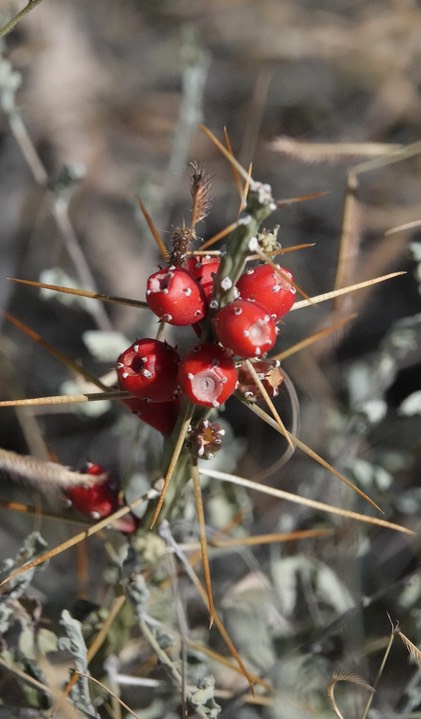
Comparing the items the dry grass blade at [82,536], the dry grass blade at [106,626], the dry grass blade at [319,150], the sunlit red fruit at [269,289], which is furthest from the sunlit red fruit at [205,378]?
the dry grass blade at [319,150]

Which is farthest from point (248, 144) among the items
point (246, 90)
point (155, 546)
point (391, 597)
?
point (155, 546)

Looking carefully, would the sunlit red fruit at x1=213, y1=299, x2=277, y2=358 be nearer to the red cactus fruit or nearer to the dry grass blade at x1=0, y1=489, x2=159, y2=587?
the red cactus fruit

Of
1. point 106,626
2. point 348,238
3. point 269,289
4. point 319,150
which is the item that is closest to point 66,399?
point 269,289

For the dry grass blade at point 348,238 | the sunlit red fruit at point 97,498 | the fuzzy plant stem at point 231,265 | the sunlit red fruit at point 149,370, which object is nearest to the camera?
the fuzzy plant stem at point 231,265

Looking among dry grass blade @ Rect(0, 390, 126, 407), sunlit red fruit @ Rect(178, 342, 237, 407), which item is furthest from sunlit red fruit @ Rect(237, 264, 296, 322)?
dry grass blade @ Rect(0, 390, 126, 407)

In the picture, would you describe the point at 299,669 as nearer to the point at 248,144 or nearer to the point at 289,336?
the point at 289,336

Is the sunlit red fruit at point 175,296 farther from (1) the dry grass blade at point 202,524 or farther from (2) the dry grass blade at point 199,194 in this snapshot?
(1) the dry grass blade at point 202,524
